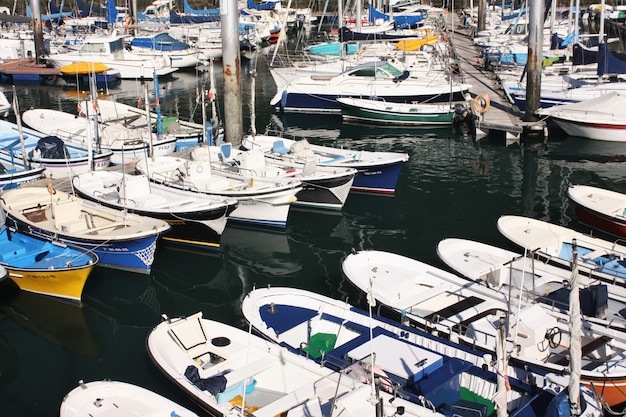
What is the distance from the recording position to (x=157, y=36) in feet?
191

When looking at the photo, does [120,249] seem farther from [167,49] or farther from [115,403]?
[167,49]

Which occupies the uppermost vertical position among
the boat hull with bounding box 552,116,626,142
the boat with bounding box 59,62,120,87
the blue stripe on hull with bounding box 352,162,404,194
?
the boat with bounding box 59,62,120,87

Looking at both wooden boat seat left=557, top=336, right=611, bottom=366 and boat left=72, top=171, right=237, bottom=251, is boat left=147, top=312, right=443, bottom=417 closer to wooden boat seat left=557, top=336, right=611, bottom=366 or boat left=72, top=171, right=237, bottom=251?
wooden boat seat left=557, top=336, right=611, bottom=366

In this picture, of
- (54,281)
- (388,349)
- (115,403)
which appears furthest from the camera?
(54,281)

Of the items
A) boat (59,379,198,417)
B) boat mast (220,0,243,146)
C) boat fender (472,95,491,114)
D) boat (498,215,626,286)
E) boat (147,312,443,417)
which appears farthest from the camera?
boat fender (472,95,491,114)

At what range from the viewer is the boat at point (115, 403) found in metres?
12.0

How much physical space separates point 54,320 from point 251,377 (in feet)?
22.7

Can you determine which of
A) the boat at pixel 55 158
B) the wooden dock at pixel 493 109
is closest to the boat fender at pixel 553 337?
the boat at pixel 55 158

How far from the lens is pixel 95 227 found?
20.5 metres

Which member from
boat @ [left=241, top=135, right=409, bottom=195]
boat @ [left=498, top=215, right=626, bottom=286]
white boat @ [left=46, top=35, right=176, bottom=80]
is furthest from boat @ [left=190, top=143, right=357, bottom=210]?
white boat @ [left=46, top=35, right=176, bottom=80]

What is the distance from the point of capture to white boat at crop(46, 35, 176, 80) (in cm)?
5459

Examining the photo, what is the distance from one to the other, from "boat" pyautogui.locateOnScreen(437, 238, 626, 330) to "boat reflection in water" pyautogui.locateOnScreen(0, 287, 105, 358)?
8.81 meters

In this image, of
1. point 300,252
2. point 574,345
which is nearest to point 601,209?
point 300,252

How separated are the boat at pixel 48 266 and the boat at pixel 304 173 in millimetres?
6587
